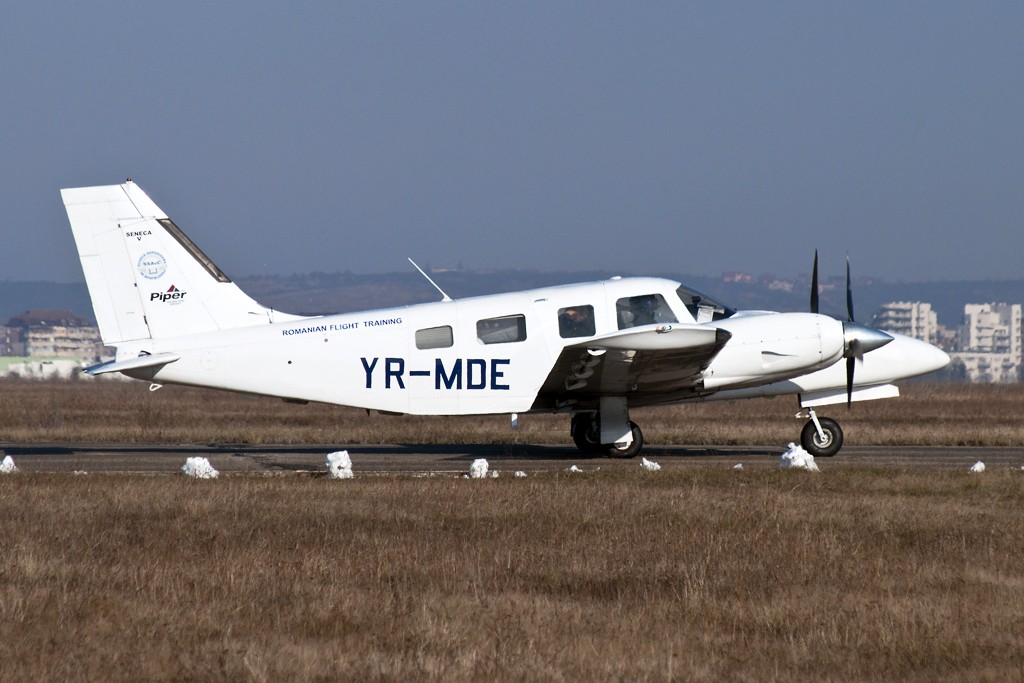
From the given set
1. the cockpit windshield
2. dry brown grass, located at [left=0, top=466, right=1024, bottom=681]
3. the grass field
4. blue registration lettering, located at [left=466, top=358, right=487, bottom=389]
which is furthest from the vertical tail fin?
the cockpit windshield

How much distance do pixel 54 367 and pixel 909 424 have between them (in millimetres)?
111283

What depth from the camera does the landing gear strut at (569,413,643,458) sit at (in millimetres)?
19969

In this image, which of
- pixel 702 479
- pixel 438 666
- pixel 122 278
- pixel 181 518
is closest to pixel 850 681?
pixel 438 666

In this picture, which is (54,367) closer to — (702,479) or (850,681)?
(702,479)

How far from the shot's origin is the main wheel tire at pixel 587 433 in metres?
20.4

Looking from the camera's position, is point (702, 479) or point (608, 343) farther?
point (608, 343)

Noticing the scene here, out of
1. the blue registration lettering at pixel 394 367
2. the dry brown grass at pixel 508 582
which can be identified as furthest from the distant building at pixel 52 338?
the dry brown grass at pixel 508 582

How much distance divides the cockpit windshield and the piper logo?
7.82 metres

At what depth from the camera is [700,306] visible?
19.4 metres

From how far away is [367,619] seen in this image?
8188 mm

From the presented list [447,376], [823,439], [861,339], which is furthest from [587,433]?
[861,339]

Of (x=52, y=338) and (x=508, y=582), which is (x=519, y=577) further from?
(x=52, y=338)

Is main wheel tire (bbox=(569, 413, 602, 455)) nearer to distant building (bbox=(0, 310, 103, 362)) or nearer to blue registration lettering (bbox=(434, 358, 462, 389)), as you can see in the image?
blue registration lettering (bbox=(434, 358, 462, 389))

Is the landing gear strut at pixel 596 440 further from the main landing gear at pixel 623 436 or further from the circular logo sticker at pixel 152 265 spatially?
the circular logo sticker at pixel 152 265
